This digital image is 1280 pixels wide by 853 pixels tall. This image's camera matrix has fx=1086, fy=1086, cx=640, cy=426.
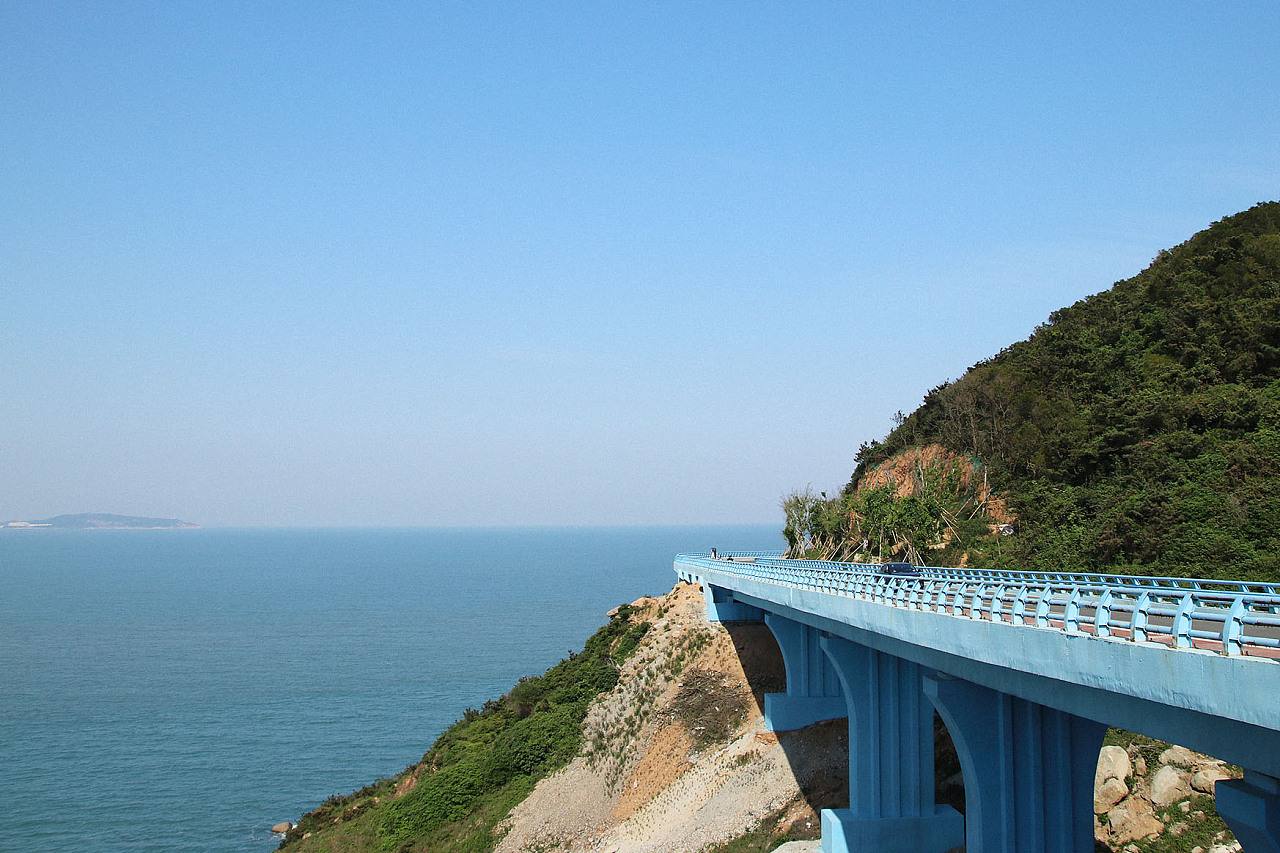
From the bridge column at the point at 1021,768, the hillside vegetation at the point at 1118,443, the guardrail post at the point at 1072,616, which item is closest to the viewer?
the guardrail post at the point at 1072,616

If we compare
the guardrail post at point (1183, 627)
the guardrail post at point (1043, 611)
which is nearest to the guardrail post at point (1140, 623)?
the guardrail post at point (1183, 627)

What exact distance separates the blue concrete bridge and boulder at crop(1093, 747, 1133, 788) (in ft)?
13.7

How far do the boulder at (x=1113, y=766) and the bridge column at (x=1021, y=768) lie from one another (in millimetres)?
4730

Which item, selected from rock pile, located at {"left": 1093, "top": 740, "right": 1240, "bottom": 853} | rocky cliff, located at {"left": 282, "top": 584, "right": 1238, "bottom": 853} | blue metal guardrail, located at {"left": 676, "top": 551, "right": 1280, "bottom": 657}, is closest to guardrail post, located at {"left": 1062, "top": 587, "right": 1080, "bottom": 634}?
blue metal guardrail, located at {"left": 676, "top": 551, "right": 1280, "bottom": 657}

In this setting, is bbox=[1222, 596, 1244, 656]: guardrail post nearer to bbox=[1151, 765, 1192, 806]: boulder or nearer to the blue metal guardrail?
the blue metal guardrail

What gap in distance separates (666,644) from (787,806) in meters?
17.7

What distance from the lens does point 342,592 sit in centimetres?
18038

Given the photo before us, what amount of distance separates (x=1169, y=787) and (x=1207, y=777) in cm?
95

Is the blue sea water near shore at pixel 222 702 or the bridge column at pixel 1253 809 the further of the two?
the blue sea water near shore at pixel 222 702

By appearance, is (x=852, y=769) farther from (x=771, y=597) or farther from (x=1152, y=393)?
(x=1152, y=393)

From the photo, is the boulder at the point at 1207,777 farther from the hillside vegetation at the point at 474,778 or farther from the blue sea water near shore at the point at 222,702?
the blue sea water near shore at the point at 222,702

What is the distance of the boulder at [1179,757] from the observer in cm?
2691

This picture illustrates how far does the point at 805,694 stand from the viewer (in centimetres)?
4538

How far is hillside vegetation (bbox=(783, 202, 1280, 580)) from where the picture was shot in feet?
145
